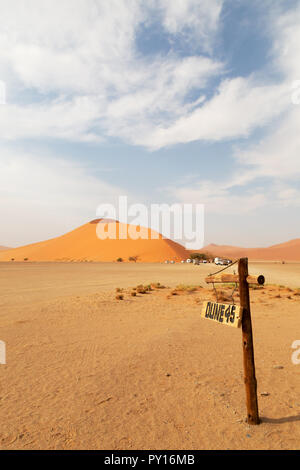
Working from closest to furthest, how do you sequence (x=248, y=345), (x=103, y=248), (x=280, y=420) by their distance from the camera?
(x=248, y=345) < (x=280, y=420) < (x=103, y=248)

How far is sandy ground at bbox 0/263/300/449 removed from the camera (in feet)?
12.0

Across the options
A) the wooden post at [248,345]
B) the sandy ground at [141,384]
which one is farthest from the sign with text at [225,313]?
the sandy ground at [141,384]

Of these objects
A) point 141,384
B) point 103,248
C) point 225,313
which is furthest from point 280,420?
point 103,248

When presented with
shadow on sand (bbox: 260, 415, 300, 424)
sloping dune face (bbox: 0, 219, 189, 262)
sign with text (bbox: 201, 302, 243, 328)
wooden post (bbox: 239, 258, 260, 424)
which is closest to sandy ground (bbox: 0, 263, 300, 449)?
shadow on sand (bbox: 260, 415, 300, 424)

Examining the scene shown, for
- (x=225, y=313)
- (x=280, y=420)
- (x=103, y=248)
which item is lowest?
(x=280, y=420)

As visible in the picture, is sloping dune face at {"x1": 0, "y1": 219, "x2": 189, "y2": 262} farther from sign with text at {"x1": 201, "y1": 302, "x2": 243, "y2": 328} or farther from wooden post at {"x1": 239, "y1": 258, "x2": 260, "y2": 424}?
wooden post at {"x1": 239, "y1": 258, "x2": 260, "y2": 424}

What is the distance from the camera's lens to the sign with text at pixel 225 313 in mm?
3695

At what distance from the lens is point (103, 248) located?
93750 mm

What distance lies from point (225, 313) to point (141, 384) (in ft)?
7.78

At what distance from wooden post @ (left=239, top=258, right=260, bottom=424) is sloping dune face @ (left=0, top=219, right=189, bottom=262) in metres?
76.4

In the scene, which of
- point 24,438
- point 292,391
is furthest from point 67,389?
point 292,391

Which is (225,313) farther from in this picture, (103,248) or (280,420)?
(103,248)

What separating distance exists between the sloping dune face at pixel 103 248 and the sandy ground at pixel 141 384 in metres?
71.6

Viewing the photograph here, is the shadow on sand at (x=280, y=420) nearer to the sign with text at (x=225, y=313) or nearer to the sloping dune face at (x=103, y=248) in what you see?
the sign with text at (x=225, y=313)
